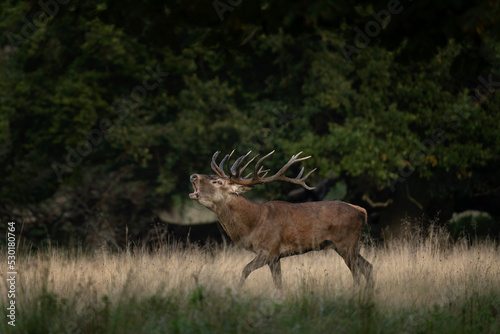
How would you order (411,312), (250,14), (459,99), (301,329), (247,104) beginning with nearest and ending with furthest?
(301,329) → (250,14) → (411,312) → (459,99) → (247,104)

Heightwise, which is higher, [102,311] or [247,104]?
[247,104]

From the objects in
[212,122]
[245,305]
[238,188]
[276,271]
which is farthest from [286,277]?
[212,122]

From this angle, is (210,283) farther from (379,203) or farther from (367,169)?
(379,203)

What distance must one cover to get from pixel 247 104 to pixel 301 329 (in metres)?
12.0

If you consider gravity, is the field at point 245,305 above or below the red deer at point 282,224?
below

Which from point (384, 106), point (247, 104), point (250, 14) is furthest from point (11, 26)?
point (250, 14)

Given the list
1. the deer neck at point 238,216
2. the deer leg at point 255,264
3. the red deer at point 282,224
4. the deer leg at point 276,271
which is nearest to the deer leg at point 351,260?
the red deer at point 282,224

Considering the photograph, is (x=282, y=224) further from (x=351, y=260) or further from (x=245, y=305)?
(x=245, y=305)

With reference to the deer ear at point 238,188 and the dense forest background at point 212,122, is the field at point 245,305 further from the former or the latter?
the dense forest background at point 212,122

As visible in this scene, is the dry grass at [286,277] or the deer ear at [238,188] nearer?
the dry grass at [286,277]

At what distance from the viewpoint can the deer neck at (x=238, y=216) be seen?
9.64 m

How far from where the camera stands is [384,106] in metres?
A: 14.9

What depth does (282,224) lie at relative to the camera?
377 inches

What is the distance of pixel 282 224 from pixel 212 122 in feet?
25.1
